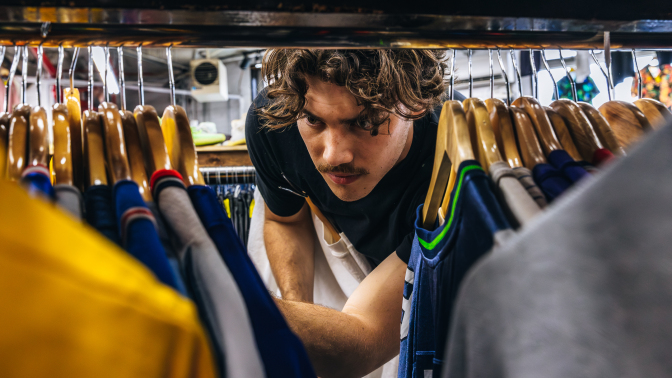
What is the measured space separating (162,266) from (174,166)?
10.1 inches

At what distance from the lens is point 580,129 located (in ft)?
1.94

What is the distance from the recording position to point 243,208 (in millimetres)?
1847

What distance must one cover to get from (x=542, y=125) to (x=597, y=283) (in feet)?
1.34

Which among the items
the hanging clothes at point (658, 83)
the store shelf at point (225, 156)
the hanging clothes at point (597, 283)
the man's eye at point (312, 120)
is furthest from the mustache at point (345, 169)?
the hanging clothes at point (658, 83)

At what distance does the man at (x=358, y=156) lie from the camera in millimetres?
871

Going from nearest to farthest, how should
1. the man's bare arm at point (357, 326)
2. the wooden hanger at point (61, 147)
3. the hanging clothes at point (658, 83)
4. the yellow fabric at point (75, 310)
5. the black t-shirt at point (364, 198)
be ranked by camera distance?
1. the yellow fabric at point (75, 310)
2. the wooden hanger at point (61, 147)
3. the man's bare arm at point (357, 326)
4. the black t-shirt at point (364, 198)
5. the hanging clothes at point (658, 83)

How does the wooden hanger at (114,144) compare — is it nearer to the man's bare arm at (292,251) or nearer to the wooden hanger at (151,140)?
the wooden hanger at (151,140)

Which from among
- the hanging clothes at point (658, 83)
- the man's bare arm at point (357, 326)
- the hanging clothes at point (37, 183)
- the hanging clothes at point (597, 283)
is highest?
the hanging clothes at point (658, 83)

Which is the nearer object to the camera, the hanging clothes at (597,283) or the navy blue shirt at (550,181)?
the hanging clothes at (597,283)

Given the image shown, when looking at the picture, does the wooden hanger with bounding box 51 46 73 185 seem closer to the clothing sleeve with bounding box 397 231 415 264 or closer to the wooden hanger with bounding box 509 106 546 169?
the wooden hanger with bounding box 509 106 546 169

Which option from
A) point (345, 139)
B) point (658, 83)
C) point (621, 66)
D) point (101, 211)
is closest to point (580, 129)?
point (345, 139)

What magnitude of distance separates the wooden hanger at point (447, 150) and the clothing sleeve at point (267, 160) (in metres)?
0.67

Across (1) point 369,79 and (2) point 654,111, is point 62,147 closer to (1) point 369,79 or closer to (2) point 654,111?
(1) point 369,79

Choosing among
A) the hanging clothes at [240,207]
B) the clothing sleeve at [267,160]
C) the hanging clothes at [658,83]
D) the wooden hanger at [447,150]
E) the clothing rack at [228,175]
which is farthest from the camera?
the hanging clothes at [658,83]
